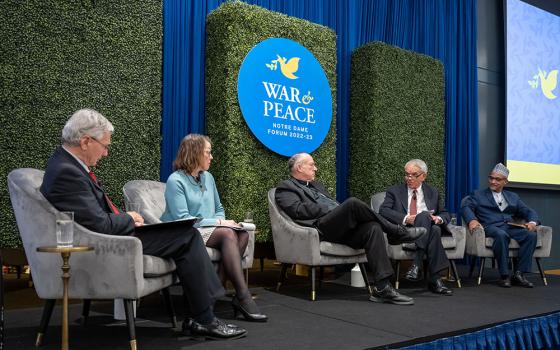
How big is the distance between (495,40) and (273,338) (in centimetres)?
643

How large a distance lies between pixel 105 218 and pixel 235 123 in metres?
2.29

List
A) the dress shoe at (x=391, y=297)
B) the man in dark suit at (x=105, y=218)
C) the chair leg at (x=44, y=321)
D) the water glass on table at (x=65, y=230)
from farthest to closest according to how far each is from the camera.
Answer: the dress shoe at (x=391, y=297) → the chair leg at (x=44, y=321) → the man in dark suit at (x=105, y=218) → the water glass on table at (x=65, y=230)

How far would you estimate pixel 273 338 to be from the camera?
250 centimetres

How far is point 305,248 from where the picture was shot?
368 cm

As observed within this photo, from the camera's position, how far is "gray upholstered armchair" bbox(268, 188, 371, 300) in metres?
3.64

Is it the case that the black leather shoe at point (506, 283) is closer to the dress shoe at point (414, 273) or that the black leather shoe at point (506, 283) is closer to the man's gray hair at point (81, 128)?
the dress shoe at point (414, 273)

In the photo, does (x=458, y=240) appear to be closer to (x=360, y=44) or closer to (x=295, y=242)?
(x=295, y=242)

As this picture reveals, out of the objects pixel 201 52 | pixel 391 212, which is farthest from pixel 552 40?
pixel 201 52

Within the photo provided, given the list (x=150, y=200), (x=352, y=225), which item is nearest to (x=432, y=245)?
(x=352, y=225)

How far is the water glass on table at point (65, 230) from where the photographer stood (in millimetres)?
2051

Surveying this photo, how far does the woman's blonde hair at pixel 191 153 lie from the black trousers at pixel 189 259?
2.57ft

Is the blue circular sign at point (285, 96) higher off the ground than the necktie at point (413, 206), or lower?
higher

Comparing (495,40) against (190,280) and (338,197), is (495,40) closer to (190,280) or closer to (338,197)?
(338,197)

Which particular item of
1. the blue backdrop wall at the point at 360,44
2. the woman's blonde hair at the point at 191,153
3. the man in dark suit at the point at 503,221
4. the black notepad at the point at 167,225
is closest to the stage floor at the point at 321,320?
the man in dark suit at the point at 503,221
